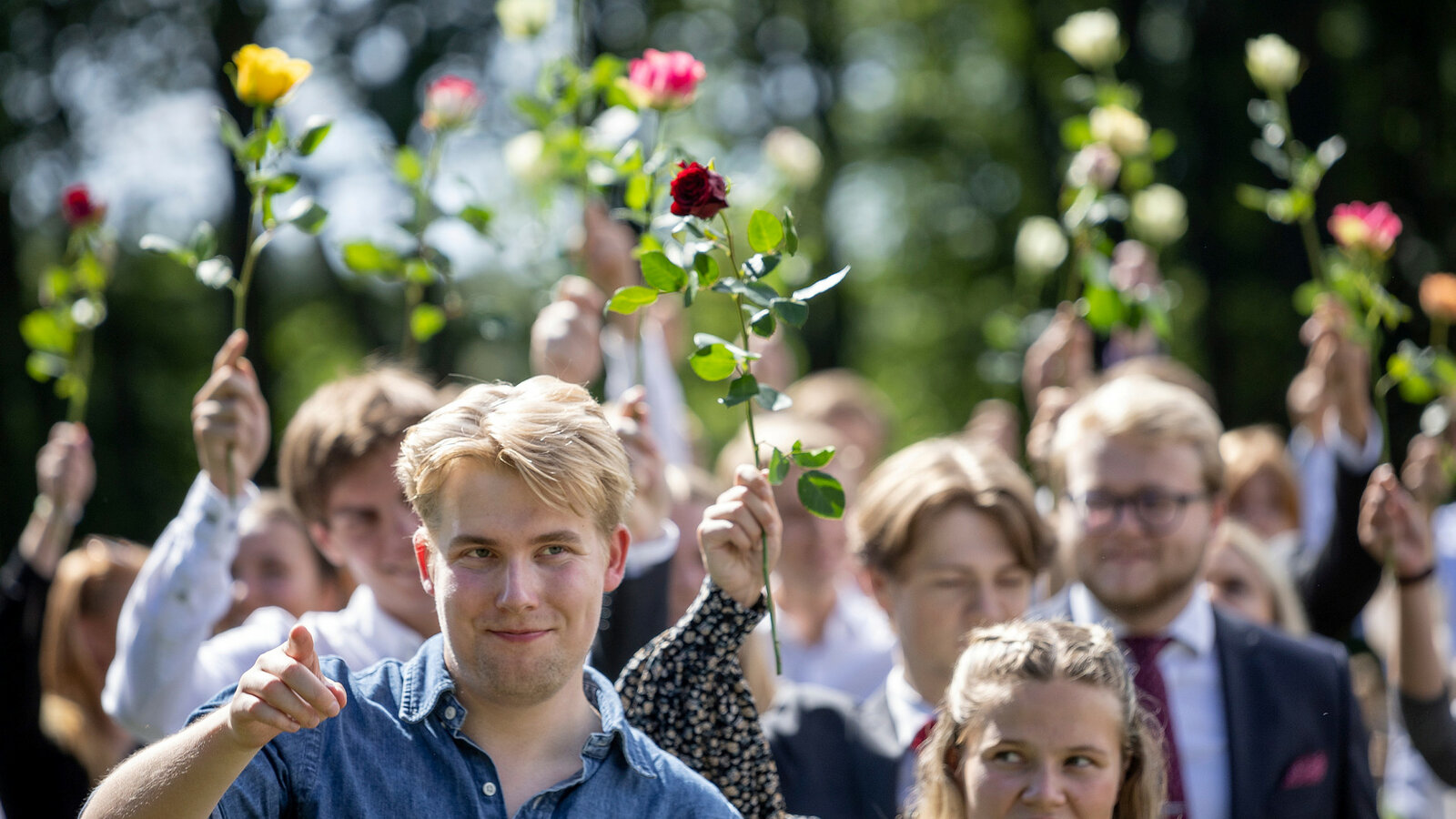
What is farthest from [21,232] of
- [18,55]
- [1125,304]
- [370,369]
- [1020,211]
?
[1125,304]

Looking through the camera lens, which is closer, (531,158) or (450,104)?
(450,104)

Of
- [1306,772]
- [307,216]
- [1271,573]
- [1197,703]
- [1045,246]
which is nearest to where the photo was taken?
[307,216]

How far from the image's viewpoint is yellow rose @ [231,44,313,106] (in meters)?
2.92

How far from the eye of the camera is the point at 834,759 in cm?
315

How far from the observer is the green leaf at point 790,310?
2.33m

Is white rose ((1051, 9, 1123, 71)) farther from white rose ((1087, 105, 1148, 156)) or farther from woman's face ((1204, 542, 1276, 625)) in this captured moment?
woman's face ((1204, 542, 1276, 625))

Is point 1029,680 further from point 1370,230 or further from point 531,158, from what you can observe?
point 531,158

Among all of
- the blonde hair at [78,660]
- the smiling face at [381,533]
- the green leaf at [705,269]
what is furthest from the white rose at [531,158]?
the blonde hair at [78,660]

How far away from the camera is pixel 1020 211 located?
55.9 feet

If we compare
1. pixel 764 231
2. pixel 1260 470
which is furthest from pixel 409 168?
pixel 1260 470

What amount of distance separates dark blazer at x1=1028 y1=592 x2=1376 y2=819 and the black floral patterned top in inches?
35.9

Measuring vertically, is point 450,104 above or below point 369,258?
above

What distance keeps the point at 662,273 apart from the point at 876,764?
1332mm

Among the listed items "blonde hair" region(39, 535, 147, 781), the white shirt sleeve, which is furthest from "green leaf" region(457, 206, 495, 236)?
"blonde hair" region(39, 535, 147, 781)
